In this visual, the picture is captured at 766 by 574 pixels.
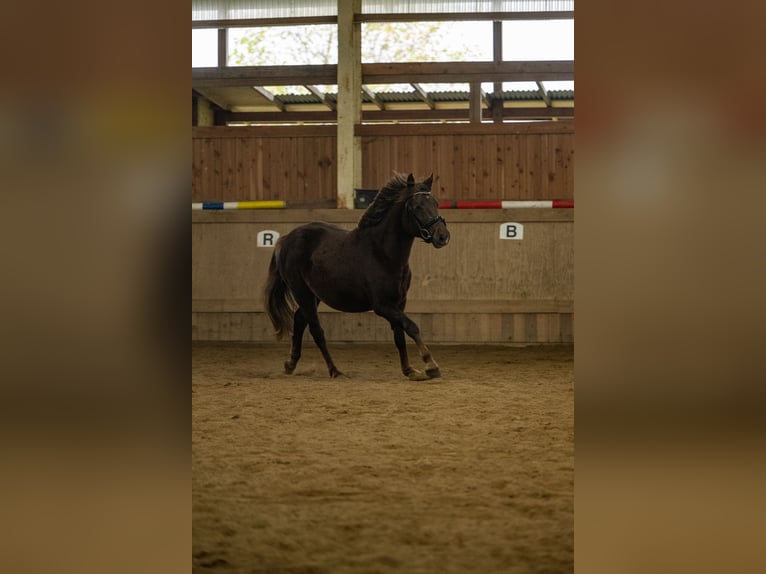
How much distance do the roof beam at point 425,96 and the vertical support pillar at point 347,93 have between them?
207cm

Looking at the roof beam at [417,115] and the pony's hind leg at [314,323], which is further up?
the roof beam at [417,115]

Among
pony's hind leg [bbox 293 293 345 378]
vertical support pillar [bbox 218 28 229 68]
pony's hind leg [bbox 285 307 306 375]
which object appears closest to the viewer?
pony's hind leg [bbox 293 293 345 378]

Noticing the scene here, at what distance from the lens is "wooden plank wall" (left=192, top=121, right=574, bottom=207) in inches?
394

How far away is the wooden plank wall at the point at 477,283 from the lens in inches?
373

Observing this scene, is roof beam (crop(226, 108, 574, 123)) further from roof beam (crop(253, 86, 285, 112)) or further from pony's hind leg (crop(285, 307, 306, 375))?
pony's hind leg (crop(285, 307, 306, 375))

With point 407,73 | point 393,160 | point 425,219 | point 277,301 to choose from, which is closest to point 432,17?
point 407,73

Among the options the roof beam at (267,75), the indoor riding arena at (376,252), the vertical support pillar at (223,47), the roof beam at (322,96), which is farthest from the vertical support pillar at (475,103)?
the vertical support pillar at (223,47)

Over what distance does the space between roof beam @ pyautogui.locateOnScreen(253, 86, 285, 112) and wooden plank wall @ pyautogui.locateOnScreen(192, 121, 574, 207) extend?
1219 mm

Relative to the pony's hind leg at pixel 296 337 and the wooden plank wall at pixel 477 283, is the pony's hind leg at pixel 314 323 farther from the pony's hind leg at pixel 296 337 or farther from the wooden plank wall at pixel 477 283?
the wooden plank wall at pixel 477 283

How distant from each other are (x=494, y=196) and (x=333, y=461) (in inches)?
257
